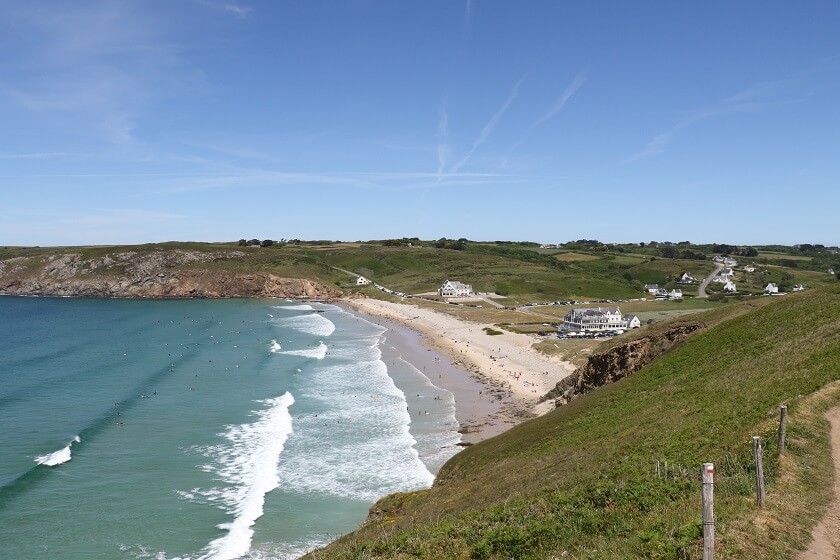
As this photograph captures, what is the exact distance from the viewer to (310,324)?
119562 millimetres

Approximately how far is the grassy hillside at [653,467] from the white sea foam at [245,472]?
8.42m

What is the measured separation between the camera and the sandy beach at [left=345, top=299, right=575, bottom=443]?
54.0m

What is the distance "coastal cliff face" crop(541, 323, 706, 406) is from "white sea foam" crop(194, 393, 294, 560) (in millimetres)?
24948

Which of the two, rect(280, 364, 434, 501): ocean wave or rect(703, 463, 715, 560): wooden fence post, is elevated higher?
rect(703, 463, 715, 560): wooden fence post

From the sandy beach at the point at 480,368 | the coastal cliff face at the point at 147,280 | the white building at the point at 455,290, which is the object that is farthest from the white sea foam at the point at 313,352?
the coastal cliff face at the point at 147,280

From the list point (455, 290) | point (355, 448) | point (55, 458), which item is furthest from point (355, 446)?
point (455, 290)

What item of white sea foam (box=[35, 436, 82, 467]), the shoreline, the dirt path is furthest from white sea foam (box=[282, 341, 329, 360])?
the dirt path

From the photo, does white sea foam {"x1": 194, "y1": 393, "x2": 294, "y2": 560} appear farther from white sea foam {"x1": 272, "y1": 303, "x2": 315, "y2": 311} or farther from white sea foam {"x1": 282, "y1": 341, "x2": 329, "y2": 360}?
white sea foam {"x1": 272, "y1": 303, "x2": 315, "y2": 311}

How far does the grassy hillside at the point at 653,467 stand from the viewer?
40.2ft

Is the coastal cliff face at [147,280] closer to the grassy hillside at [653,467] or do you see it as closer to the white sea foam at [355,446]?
the white sea foam at [355,446]

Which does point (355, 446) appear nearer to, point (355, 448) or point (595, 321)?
point (355, 448)

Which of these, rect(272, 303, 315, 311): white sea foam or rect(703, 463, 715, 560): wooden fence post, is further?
rect(272, 303, 315, 311): white sea foam

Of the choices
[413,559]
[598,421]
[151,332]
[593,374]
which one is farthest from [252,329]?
[413,559]

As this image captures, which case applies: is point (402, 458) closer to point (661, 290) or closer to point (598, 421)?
point (598, 421)
